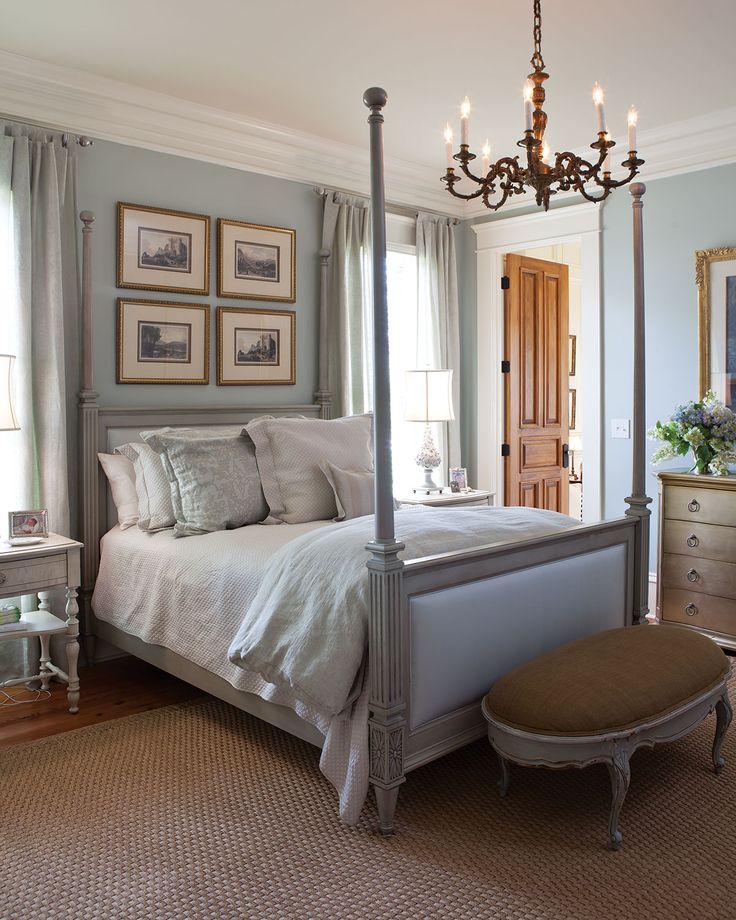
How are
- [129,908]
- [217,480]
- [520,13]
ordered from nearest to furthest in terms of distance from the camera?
[129,908]
[520,13]
[217,480]

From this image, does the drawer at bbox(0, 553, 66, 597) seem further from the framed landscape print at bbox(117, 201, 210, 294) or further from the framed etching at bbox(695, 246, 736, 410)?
the framed etching at bbox(695, 246, 736, 410)

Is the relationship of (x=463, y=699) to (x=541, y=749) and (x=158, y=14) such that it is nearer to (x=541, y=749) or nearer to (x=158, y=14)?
(x=541, y=749)

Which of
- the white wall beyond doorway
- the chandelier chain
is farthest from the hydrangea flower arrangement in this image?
the chandelier chain

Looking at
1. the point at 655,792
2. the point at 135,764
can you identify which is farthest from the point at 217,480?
the point at 655,792

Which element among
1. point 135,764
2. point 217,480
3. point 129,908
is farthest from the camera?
point 217,480

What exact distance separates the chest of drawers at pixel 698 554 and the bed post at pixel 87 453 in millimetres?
2871

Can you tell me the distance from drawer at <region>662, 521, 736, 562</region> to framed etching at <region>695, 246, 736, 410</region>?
714 millimetres

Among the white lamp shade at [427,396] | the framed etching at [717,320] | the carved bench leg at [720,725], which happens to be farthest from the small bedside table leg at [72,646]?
the framed etching at [717,320]

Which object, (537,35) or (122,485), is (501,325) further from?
(122,485)

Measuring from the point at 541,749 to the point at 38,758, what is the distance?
5.84 feet

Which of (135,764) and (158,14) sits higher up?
(158,14)

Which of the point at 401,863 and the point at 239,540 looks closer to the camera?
the point at 401,863

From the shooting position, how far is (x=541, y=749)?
224 centimetres

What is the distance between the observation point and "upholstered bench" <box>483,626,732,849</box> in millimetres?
2215
